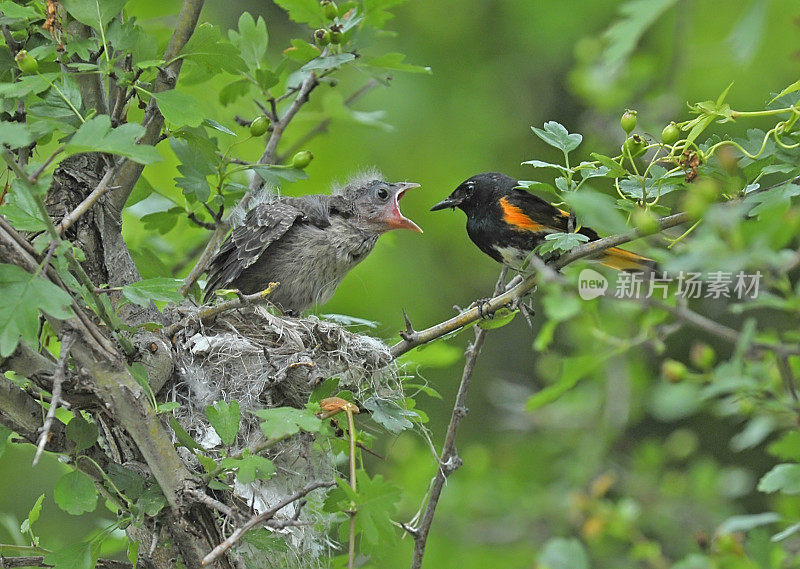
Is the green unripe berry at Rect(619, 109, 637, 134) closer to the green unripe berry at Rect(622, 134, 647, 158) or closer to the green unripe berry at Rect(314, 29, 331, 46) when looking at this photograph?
the green unripe berry at Rect(622, 134, 647, 158)

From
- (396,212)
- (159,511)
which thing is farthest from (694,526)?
(159,511)

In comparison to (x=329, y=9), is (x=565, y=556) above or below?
below

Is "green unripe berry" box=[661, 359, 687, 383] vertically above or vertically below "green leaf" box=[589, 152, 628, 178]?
below

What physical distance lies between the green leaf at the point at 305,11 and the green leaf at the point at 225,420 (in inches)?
57.1

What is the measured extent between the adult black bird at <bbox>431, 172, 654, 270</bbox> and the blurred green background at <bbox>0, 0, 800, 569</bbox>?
1.50 feet

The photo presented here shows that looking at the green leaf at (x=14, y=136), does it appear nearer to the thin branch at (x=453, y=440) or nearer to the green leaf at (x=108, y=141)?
the green leaf at (x=108, y=141)

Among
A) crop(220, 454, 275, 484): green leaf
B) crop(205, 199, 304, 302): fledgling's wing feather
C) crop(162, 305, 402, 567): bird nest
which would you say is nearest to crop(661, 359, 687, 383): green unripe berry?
crop(220, 454, 275, 484): green leaf

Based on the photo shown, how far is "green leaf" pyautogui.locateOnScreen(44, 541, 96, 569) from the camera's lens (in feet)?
7.95

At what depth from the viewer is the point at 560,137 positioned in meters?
2.65

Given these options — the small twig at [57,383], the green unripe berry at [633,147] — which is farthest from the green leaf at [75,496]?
the green unripe berry at [633,147]

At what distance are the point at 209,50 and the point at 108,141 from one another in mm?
873

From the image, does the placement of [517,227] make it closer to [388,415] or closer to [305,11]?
[305,11]

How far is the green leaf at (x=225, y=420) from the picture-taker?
2.40 meters

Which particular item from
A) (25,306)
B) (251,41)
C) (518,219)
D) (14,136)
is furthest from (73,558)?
(518,219)
